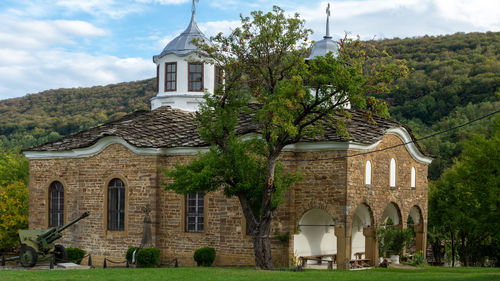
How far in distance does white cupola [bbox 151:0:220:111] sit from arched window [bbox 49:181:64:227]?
5726 mm

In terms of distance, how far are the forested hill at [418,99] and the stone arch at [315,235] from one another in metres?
13.5

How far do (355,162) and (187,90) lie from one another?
978 cm

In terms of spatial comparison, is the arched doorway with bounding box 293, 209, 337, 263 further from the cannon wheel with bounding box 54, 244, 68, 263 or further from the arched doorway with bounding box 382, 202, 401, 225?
the cannon wheel with bounding box 54, 244, 68, 263

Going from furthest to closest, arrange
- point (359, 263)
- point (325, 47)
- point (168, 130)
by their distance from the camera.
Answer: point (325, 47) → point (168, 130) → point (359, 263)

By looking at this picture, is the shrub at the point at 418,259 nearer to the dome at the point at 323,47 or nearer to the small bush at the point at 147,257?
the dome at the point at 323,47

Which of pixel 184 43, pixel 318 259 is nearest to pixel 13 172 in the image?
pixel 184 43

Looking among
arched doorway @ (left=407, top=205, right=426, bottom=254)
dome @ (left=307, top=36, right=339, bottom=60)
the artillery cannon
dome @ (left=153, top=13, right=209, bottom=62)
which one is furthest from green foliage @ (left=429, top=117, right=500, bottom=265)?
the artillery cannon

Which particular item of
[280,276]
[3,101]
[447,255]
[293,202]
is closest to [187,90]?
[293,202]

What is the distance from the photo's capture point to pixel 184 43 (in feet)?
95.0

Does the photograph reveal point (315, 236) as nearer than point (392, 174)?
No

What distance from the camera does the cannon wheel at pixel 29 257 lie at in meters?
21.4

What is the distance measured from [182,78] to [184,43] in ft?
5.37

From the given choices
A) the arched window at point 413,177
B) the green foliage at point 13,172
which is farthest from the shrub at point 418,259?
the green foliage at point 13,172

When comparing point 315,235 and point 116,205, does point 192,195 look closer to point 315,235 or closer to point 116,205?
point 116,205
